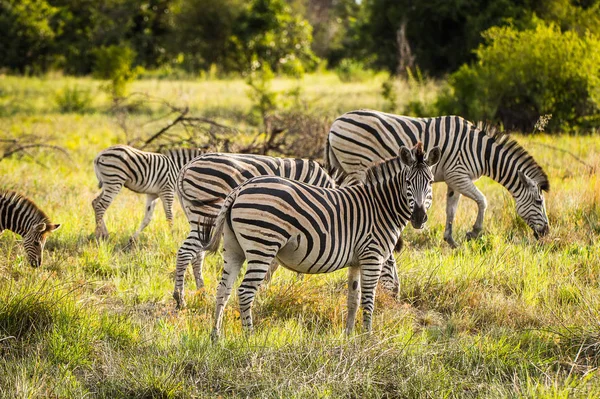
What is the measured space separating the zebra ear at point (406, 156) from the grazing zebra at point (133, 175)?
14.2ft

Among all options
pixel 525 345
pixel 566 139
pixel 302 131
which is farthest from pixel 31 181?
pixel 566 139

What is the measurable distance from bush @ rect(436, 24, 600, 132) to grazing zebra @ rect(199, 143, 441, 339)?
32.9 ft

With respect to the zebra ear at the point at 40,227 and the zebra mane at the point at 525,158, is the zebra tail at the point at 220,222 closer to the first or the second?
the zebra ear at the point at 40,227

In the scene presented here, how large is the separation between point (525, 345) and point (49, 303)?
3.96 metres

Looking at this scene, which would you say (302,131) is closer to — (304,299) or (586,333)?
(304,299)

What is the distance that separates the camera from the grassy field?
4.96 meters

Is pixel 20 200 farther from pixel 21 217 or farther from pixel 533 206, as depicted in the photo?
pixel 533 206

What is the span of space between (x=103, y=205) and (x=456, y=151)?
4562mm

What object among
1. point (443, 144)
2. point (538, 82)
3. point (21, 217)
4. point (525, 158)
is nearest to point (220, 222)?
point (21, 217)

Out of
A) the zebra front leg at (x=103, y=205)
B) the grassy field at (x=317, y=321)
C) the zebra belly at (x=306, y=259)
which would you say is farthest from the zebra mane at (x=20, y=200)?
the zebra belly at (x=306, y=259)

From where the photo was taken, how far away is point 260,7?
30.8 meters

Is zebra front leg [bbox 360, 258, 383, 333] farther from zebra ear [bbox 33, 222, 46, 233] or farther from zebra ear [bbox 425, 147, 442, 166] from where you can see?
zebra ear [bbox 33, 222, 46, 233]

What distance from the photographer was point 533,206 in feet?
28.5

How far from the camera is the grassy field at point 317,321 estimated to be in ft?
16.3
